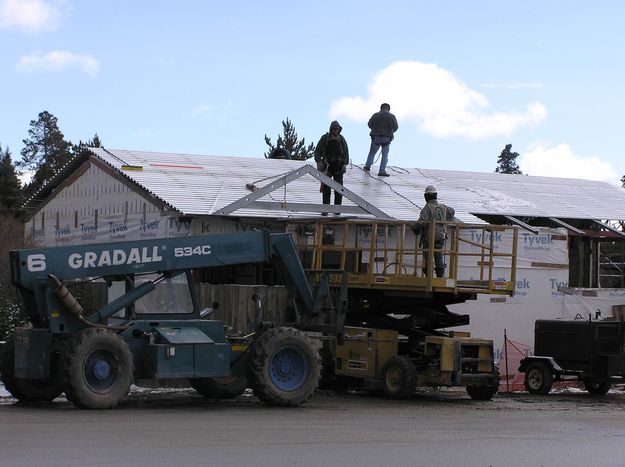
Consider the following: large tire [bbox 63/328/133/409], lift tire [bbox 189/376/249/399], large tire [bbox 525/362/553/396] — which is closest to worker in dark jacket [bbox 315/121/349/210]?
large tire [bbox 525/362/553/396]

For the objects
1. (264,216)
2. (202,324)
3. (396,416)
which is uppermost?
(264,216)

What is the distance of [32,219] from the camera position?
3178 centimetres

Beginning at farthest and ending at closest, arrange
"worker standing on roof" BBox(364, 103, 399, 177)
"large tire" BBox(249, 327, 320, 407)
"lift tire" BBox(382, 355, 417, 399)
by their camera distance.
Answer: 1. "worker standing on roof" BBox(364, 103, 399, 177)
2. "lift tire" BBox(382, 355, 417, 399)
3. "large tire" BBox(249, 327, 320, 407)

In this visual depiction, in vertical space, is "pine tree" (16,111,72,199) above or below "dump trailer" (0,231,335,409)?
above

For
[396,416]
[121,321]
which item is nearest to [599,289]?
[396,416]

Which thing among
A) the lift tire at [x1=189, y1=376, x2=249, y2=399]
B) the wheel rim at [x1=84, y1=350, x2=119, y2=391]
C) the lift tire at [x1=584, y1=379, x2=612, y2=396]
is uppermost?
the wheel rim at [x1=84, y1=350, x2=119, y2=391]

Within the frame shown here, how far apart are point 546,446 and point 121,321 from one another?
644cm

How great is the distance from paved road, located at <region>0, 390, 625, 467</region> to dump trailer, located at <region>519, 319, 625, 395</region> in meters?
3.19

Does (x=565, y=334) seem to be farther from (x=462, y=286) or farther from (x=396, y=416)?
(x=396, y=416)

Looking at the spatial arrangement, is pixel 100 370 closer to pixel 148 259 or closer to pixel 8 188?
pixel 148 259

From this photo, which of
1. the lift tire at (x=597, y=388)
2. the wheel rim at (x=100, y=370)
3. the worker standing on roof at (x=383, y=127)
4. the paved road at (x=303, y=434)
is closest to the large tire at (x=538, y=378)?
the lift tire at (x=597, y=388)

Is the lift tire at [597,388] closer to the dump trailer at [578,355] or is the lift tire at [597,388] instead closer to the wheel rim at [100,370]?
the dump trailer at [578,355]

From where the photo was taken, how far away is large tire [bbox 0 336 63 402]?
51.3 feet

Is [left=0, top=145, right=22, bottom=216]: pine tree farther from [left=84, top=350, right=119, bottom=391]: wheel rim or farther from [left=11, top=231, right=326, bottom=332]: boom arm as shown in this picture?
[left=84, top=350, right=119, bottom=391]: wheel rim
